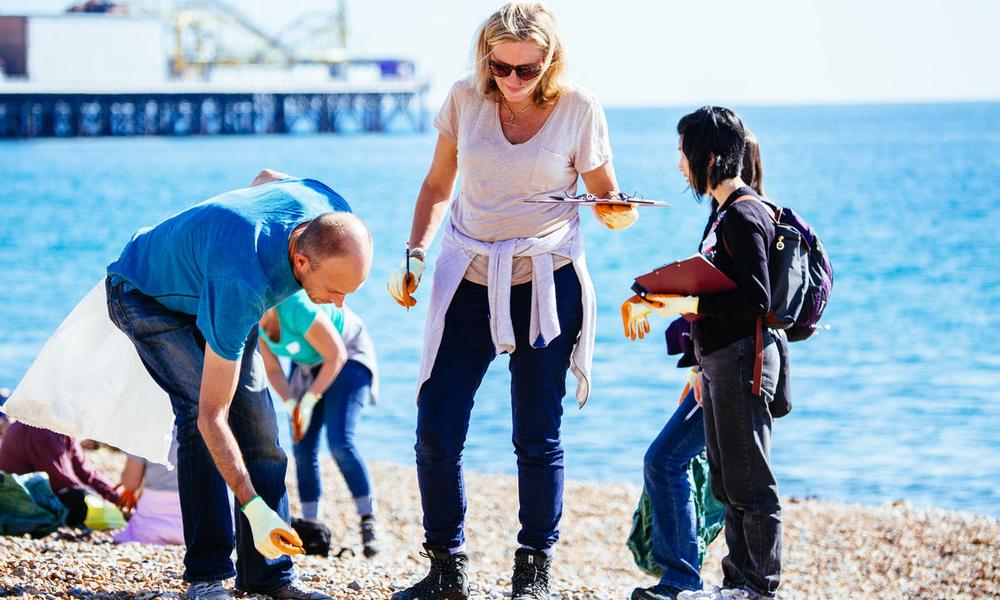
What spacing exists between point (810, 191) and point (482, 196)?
41032 mm

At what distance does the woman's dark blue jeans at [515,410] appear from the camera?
3.89 m

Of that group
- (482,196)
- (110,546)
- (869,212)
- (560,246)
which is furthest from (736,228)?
(869,212)

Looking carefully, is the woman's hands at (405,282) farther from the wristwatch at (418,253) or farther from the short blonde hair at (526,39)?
the short blonde hair at (526,39)

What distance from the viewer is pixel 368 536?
610 centimetres

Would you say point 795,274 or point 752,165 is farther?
point 752,165

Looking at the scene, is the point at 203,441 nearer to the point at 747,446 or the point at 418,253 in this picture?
the point at 418,253

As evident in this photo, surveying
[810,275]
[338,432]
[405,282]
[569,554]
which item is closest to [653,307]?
[810,275]

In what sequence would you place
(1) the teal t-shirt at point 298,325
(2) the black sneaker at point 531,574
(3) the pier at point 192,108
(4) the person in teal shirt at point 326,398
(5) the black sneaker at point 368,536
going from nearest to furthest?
(2) the black sneaker at point 531,574 → (1) the teal t-shirt at point 298,325 → (4) the person in teal shirt at point 326,398 → (5) the black sneaker at point 368,536 → (3) the pier at point 192,108

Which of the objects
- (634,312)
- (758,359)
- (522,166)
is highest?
(522,166)

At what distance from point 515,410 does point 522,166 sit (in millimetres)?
768

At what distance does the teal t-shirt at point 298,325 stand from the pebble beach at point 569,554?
96 centimetres

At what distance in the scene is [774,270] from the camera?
12.6 ft

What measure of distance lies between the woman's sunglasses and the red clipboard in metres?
0.71

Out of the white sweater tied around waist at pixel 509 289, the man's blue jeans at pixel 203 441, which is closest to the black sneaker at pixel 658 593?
the white sweater tied around waist at pixel 509 289
